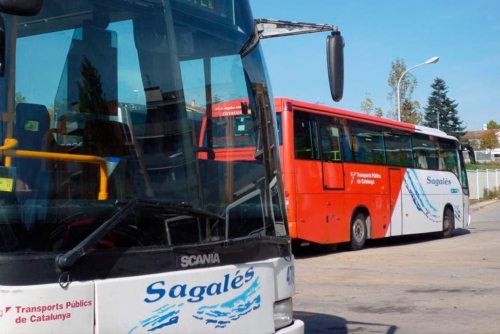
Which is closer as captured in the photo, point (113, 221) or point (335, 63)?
point (113, 221)

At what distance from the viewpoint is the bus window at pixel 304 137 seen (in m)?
14.9

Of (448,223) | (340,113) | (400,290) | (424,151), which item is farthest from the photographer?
(448,223)

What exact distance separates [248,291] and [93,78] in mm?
1544

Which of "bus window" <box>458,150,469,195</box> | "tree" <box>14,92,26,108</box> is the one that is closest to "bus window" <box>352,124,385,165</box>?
"bus window" <box>458,150,469,195</box>

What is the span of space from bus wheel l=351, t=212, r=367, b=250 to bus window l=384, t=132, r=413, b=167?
6.57ft

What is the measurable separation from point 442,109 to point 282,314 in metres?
82.7

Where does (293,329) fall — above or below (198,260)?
below

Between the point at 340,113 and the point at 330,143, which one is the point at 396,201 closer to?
the point at 340,113

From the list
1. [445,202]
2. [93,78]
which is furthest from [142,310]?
[445,202]

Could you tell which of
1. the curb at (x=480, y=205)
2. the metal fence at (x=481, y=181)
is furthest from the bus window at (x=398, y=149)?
the metal fence at (x=481, y=181)

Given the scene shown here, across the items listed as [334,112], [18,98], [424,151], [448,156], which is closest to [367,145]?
[334,112]

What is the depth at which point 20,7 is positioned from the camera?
10.6 feet

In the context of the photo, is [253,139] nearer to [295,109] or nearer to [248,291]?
[248,291]

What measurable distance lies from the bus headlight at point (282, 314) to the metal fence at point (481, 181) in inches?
1840
